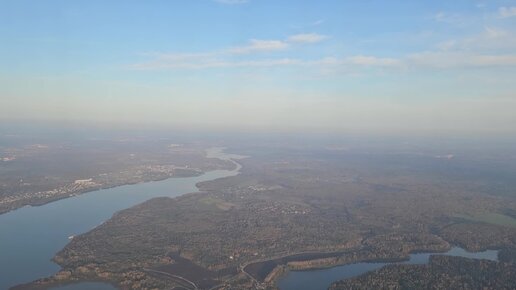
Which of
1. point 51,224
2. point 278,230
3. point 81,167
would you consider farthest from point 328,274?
point 81,167

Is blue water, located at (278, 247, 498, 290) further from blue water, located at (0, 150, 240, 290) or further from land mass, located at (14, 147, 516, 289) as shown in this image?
blue water, located at (0, 150, 240, 290)

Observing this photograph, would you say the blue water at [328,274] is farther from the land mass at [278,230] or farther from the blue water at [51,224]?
the blue water at [51,224]

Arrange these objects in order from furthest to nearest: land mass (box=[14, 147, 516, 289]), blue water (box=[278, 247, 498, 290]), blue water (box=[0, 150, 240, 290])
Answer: land mass (box=[14, 147, 516, 289]) → blue water (box=[0, 150, 240, 290]) → blue water (box=[278, 247, 498, 290])

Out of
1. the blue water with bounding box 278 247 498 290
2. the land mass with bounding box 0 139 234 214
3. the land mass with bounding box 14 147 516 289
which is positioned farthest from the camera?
the land mass with bounding box 0 139 234 214

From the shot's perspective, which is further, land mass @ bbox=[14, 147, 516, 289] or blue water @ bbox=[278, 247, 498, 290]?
land mass @ bbox=[14, 147, 516, 289]

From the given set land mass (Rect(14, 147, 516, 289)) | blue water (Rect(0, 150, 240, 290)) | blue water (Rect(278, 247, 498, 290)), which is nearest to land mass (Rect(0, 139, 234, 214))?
blue water (Rect(0, 150, 240, 290))

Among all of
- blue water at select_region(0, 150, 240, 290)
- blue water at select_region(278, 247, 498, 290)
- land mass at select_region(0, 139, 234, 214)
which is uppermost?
land mass at select_region(0, 139, 234, 214)

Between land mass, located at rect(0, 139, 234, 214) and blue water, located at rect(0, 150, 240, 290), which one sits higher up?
land mass, located at rect(0, 139, 234, 214)

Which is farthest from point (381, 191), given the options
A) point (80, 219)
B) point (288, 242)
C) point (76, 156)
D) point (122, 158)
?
point (76, 156)

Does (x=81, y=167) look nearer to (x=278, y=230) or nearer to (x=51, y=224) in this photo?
(x=51, y=224)
